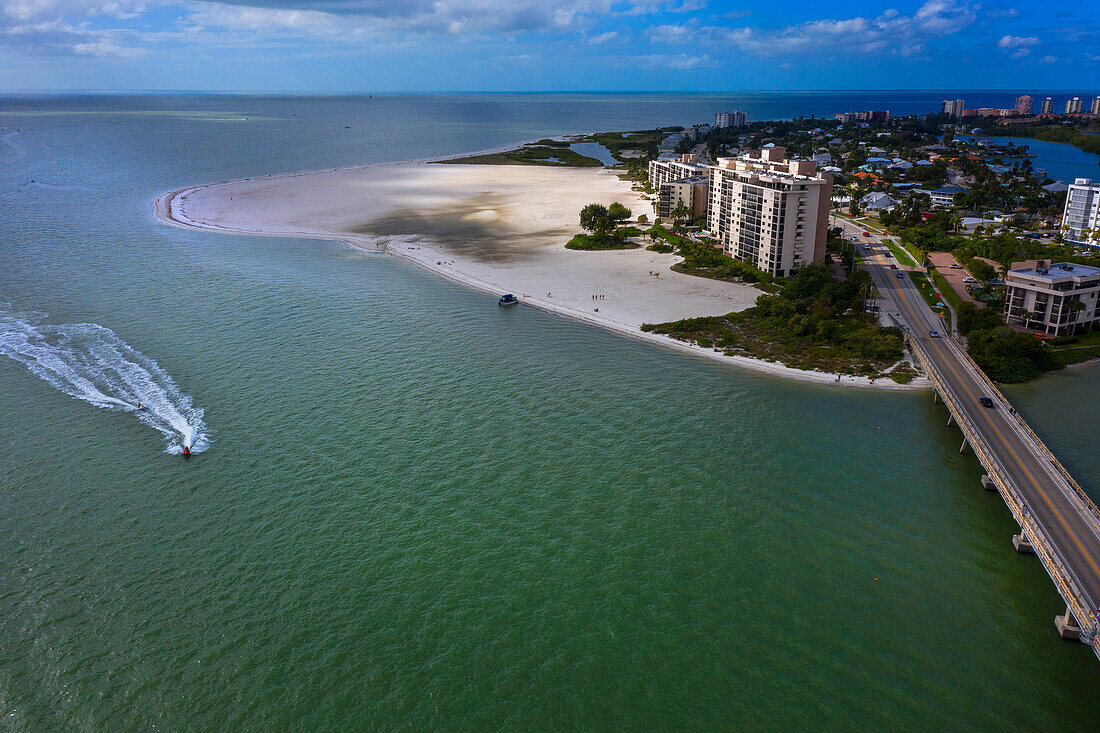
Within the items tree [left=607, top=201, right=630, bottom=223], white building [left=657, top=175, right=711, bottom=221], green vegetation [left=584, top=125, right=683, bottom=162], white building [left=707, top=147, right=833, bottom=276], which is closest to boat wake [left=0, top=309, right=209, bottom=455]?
white building [left=707, top=147, right=833, bottom=276]

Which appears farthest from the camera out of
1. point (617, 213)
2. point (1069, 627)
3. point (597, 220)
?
point (617, 213)

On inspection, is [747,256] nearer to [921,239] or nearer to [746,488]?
[921,239]

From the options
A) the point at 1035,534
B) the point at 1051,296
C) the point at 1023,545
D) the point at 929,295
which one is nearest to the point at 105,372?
the point at 1035,534

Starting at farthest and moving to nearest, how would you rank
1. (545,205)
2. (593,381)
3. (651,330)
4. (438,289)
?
(545,205), (438,289), (651,330), (593,381)

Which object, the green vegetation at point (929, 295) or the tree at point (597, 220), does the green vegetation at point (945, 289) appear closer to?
the green vegetation at point (929, 295)

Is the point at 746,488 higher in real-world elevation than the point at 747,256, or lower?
lower

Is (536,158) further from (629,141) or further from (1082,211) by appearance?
(1082,211)

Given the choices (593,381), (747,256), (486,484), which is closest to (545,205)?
(747,256)

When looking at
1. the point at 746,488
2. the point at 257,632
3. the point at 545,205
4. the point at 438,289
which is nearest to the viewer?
the point at 257,632
